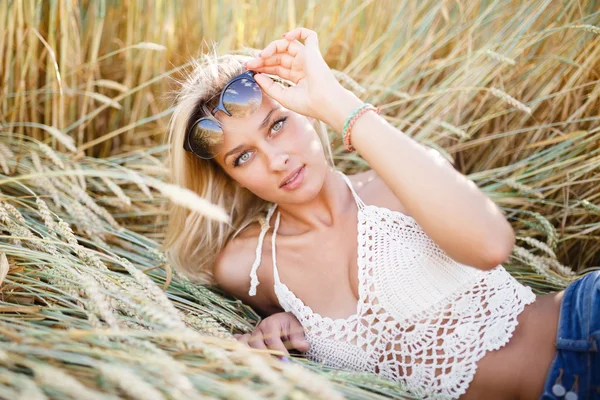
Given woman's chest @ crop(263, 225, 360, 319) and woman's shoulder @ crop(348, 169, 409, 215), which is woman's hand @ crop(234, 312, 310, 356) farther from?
woman's shoulder @ crop(348, 169, 409, 215)

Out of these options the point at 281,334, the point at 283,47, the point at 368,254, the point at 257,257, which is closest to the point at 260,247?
the point at 257,257

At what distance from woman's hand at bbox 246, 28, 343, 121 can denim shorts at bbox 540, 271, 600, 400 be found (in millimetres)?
1110

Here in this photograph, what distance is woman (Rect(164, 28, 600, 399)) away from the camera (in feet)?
5.14

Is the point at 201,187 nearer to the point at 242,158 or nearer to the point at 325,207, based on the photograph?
the point at 242,158

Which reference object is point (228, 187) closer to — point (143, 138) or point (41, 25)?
point (143, 138)

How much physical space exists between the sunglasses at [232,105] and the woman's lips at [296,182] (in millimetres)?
305

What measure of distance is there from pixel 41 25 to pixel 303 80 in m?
1.72

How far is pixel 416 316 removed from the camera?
1808 millimetres

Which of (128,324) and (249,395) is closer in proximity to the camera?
(249,395)

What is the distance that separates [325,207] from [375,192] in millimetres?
224

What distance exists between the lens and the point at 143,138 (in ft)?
10.4

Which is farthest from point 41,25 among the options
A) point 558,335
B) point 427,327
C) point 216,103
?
point 558,335

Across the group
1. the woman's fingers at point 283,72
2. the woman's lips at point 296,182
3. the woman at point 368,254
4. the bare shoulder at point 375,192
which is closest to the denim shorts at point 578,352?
the woman at point 368,254

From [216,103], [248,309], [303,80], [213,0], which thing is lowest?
[248,309]
